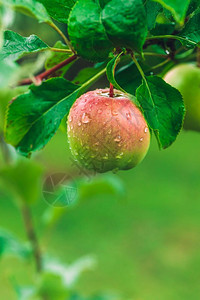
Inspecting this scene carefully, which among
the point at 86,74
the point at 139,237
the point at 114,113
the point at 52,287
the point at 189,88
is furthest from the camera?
the point at 139,237

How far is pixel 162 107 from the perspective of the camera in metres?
0.59

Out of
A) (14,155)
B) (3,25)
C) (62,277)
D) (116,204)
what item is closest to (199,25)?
(3,25)

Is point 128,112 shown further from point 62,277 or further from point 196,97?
point 62,277

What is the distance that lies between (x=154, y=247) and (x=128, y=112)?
13.8ft

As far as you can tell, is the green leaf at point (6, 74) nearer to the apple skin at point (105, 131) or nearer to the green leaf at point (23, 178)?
the apple skin at point (105, 131)

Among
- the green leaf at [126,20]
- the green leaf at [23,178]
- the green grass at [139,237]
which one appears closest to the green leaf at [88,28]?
the green leaf at [126,20]

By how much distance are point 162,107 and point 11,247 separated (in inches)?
47.7

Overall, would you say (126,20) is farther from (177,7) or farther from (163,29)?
(163,29)

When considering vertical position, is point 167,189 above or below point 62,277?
below

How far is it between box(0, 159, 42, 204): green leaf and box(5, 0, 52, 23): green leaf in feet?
3.68

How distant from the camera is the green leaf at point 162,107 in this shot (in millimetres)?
582

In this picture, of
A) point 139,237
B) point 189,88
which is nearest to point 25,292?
point 189,88

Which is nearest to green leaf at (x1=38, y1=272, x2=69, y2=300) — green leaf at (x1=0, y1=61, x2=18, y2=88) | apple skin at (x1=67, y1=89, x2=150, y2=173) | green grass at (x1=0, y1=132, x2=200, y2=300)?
apple skin at (x1=67, y1=89, x2=150, y2=173)

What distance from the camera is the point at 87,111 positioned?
0.64m
